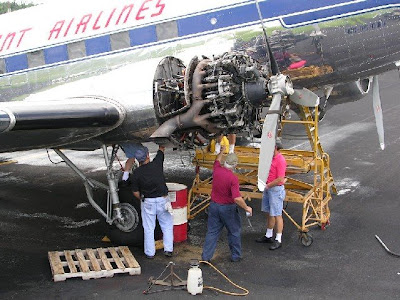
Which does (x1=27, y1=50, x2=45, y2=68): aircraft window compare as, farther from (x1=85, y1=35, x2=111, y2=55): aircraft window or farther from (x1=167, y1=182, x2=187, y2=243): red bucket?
(x1=167, y1=182, x2=187, y2=243): red bucket

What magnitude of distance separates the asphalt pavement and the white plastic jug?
0.31ft

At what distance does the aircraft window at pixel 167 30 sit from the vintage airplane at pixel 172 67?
2cm

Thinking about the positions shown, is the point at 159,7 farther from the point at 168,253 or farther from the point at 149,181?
the point at 168,253

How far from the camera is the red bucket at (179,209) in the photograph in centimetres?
1009

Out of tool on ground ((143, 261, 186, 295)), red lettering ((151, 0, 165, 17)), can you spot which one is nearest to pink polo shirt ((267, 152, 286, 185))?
tool on ground ((143, 261, 186, 295))

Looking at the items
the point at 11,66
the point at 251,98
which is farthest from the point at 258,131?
the point at 11,66

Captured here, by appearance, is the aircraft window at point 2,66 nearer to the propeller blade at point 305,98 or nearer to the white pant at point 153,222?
the white pant at point 153,222

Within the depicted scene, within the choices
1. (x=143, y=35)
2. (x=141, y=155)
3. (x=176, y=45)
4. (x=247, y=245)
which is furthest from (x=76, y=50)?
(x=247, y=245)

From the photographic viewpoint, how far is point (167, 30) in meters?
10.7

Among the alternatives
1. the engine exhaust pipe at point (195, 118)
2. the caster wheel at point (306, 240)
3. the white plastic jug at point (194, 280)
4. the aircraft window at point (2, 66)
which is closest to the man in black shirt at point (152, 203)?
the engine exhaust pipe at point (195, 118)

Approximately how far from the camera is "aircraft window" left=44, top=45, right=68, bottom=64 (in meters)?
11.4

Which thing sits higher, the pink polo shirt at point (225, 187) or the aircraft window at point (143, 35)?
the aircraft window at point (143, 35)

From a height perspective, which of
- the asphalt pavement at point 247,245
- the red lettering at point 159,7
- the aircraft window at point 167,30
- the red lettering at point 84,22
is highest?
the red lettering at point 159,7

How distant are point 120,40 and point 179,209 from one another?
3381mm
